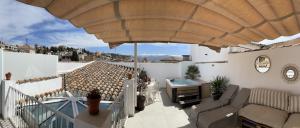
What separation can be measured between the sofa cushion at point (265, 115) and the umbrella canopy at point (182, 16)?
9.24 ft

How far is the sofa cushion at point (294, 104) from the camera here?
5.36 m

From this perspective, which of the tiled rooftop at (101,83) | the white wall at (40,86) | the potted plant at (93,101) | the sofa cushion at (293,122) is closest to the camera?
the potted plant at (93,101)

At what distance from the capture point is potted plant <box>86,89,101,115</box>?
217 centimetres

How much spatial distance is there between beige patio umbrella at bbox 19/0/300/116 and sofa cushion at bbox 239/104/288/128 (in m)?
2.81

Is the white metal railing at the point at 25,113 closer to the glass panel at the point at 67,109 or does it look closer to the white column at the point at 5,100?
the white column at the point at 5,100

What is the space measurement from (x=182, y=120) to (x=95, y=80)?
20.9 feet

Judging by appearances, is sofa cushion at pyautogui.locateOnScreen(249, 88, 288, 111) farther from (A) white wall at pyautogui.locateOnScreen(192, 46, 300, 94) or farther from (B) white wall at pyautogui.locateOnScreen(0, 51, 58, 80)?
(B) white wall at pyautogui.locateOnScreen(0, 51, 58, 80)

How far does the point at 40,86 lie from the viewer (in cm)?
886

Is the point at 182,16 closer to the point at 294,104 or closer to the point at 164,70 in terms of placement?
the point at 294,104

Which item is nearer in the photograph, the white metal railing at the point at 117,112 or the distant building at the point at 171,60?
the white metal railing at the point at 117,112

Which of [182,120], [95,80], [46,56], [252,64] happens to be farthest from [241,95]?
[46,56]

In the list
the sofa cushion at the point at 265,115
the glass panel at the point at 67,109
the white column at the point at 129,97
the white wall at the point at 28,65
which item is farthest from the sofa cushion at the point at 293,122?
the white wall at the point at 28,65

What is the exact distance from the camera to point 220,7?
197 centimetres

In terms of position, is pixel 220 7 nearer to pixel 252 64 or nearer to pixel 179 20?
pixel 179 20
